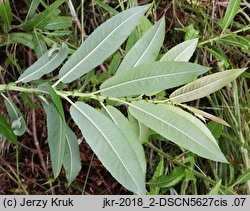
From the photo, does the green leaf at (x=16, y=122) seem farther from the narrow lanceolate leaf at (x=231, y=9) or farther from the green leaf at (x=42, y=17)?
the narrow lanceolate leaf at (x=231, y=9)

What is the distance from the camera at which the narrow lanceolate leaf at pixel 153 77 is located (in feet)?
2.23

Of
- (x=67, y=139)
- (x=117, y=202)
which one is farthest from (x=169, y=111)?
(x=117, y=202)

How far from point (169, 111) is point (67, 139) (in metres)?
0.22

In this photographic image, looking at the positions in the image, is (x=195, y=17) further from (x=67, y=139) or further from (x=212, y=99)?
(x=67, y=139)

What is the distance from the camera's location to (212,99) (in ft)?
4.04

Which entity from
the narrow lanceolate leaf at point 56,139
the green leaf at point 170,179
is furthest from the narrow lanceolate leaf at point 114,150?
the green leaf at point 170,179

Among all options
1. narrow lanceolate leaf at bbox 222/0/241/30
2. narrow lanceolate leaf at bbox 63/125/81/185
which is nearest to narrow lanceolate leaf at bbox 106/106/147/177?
narrow lanceolate leaf at bbox 63/125/81/185

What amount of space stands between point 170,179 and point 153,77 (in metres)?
0.43

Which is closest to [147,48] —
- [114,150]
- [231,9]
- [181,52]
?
[181,52]

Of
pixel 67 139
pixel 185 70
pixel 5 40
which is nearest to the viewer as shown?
pixel 185 70

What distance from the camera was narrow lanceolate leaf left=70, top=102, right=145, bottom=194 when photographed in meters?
0.66

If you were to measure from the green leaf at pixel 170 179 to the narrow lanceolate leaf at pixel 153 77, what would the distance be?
1.36 feet

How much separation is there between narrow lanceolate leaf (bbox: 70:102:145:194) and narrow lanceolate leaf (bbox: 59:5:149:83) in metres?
0.09

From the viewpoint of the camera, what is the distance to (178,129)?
69 centimetres
